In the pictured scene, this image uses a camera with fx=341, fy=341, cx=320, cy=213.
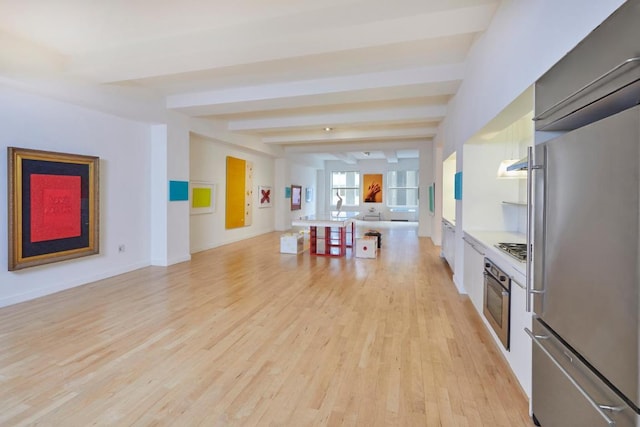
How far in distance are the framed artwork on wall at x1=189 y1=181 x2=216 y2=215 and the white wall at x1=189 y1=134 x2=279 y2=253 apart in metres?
0.10

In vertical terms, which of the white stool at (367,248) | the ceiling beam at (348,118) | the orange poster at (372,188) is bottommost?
the white stool at (367,248)

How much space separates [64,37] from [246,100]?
241 centimetres

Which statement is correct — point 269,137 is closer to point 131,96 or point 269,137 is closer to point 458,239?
point 131,96

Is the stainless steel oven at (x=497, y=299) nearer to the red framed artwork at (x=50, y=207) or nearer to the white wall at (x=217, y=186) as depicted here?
the red framed artwork at (x=50, y=207)

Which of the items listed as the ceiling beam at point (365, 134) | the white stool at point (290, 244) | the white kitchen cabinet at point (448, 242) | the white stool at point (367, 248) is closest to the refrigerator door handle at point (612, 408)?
the white kitchen cabinet at point (448, 242)

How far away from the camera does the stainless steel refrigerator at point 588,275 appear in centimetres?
122

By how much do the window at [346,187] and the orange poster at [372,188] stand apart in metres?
0.57

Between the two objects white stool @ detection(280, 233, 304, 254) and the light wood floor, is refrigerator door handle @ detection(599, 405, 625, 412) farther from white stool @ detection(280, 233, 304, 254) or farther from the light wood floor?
white stool @ detection(280, 233, 304, 254)

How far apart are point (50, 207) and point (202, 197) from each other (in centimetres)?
376

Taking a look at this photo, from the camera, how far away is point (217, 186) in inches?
345

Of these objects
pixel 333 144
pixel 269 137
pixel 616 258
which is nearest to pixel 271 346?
pixel 616 258

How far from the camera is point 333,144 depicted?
1107 cm

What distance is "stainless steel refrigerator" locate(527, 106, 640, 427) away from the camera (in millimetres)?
1221

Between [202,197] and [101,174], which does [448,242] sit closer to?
[202,197]
